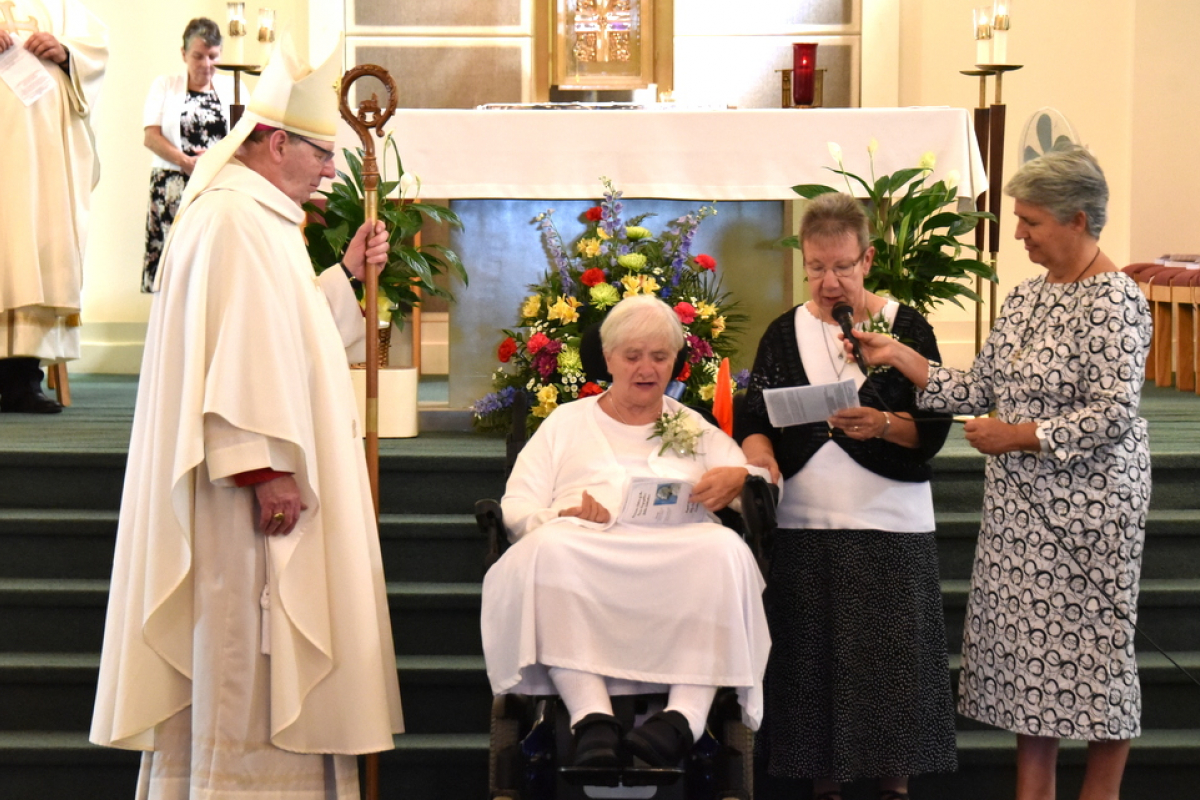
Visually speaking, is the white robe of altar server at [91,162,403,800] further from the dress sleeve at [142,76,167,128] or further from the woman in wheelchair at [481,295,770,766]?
the dress sleeve at [142,76,167,128]

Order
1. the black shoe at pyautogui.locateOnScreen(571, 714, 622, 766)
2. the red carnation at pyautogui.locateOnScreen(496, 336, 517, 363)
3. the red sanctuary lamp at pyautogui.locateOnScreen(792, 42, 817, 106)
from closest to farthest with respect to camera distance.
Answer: the black shoe at pyautogui.locateOnScreen(571, 714, 622, 766)
the red carnation at pyautogui.locateOnScreen(496, 336, 517, 363)
the red sanctuary lamp at pyautogui.locateOnScreen(792, 42, 817, 106)


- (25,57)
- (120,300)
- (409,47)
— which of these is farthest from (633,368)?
(120,300)

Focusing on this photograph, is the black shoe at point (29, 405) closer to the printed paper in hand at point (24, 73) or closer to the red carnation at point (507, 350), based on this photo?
the printed paper in hand at point (24, 73)

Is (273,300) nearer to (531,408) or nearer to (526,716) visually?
(526,716)

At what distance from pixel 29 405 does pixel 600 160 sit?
269 cm

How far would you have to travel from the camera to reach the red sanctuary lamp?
17.6 feet

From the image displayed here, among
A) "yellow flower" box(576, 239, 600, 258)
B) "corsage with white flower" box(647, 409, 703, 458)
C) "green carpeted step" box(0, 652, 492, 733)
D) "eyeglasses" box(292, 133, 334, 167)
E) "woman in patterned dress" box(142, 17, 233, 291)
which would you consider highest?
"woman in patterned dress" box(142, 17, 233, 291)

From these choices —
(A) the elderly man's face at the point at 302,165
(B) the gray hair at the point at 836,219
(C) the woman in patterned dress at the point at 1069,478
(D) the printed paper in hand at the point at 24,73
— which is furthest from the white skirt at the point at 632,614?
(D) the printed paper in hand at the point at 24,73

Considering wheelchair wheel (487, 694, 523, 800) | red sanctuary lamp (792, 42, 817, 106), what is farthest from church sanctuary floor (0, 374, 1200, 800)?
red sanctuary lamp (792, 42, 817, 106)

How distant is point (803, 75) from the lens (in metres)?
5.39

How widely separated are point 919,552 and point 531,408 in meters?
1.75

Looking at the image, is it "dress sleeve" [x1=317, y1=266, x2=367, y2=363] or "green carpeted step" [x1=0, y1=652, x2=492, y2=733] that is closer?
"dress sleeve" [x1=317, y1=266, x2=367, y2=363]

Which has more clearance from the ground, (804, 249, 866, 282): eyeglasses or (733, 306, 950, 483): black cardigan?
(804, 249, 866, 282): eyeglasses

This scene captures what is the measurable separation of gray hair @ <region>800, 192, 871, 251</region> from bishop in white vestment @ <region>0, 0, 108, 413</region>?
147 inches
